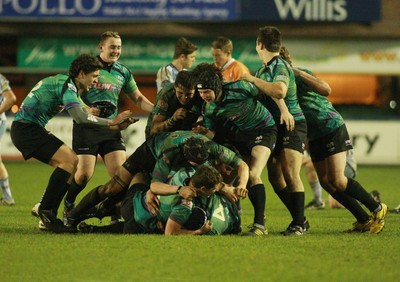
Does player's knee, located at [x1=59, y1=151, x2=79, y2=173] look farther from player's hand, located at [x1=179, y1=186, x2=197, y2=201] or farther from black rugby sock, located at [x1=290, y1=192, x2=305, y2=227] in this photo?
black rugby sock, located at [x1=290, y1=192, x2=305, y2=227]

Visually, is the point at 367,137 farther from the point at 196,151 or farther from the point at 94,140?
the point at 196,151

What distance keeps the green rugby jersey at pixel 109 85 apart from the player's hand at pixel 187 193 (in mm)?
2213

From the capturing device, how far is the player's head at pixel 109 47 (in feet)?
38.5

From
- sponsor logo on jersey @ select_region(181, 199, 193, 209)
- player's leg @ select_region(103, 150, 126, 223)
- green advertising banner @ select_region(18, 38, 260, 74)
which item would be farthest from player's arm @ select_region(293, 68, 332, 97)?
green advertising banner @ select_region(18, 38, 260, 74)

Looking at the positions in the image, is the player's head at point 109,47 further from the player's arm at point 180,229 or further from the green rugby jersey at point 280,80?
the player's arm at point 180,229

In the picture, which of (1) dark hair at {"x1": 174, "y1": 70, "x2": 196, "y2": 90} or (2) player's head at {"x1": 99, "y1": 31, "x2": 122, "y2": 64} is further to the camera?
(2) player's head at {"x1": 99, "y1": 31, "x2": 122, "y2": 64}

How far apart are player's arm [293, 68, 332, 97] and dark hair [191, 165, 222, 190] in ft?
5.30

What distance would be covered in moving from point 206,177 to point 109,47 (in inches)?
104

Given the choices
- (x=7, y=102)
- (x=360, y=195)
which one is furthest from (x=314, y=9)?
(x=360, y=195)

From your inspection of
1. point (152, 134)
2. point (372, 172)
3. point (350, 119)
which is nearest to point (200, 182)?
point (152, 134)

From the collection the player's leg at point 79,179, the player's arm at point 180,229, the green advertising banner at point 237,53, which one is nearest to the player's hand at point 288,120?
the player's arm at point 180,229

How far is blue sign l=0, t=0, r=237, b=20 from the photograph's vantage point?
24.1m

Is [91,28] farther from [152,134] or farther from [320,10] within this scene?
[152,134]

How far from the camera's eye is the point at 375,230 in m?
10.7
